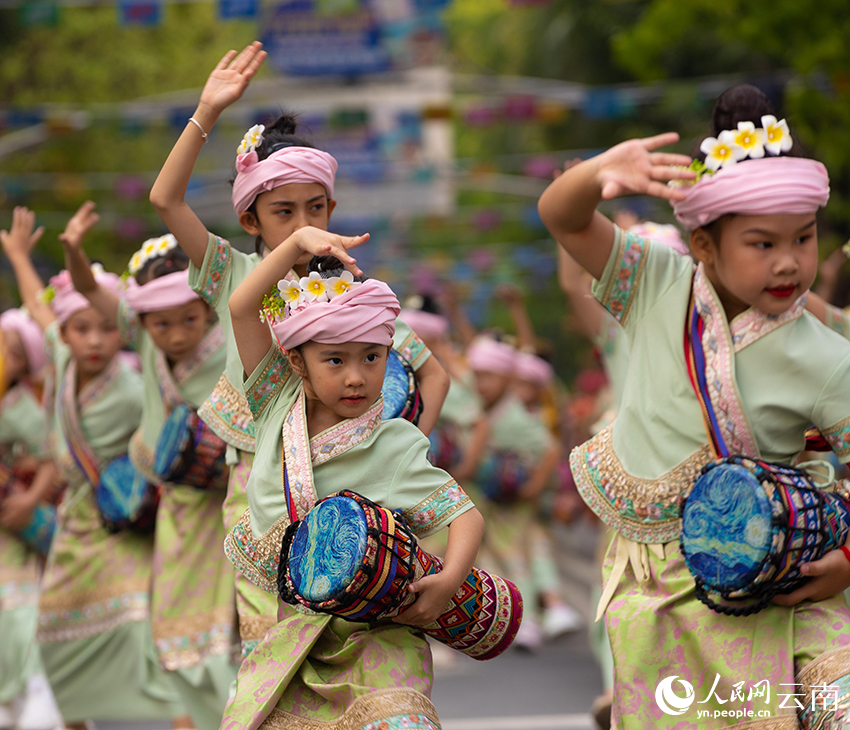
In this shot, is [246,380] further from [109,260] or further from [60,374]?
[109,260]

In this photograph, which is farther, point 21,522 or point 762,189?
point 21,522

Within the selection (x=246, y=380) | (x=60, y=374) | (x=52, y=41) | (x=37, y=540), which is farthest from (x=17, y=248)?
(x=52, y=41)

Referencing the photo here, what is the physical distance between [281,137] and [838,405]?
219cm

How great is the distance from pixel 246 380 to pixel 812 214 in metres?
1.79

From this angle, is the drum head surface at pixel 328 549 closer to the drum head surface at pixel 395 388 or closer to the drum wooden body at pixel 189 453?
the drum head surface at pixel 395 388

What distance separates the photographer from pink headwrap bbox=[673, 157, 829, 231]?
3.75m

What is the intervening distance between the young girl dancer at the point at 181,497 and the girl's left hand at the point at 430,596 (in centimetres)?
240

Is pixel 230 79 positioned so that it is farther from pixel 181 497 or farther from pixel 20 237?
pixel 20 237

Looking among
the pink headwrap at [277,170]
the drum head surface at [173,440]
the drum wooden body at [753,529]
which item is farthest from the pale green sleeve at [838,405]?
the drum head surface at [173,440]

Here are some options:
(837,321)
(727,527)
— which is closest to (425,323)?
(837,321)

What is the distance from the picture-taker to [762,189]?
12.3ft

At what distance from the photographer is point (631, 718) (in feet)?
12.9

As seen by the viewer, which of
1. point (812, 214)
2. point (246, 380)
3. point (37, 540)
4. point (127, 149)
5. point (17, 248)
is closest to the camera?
point (812, 214)

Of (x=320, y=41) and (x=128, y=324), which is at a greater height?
(x=128, y=324)
